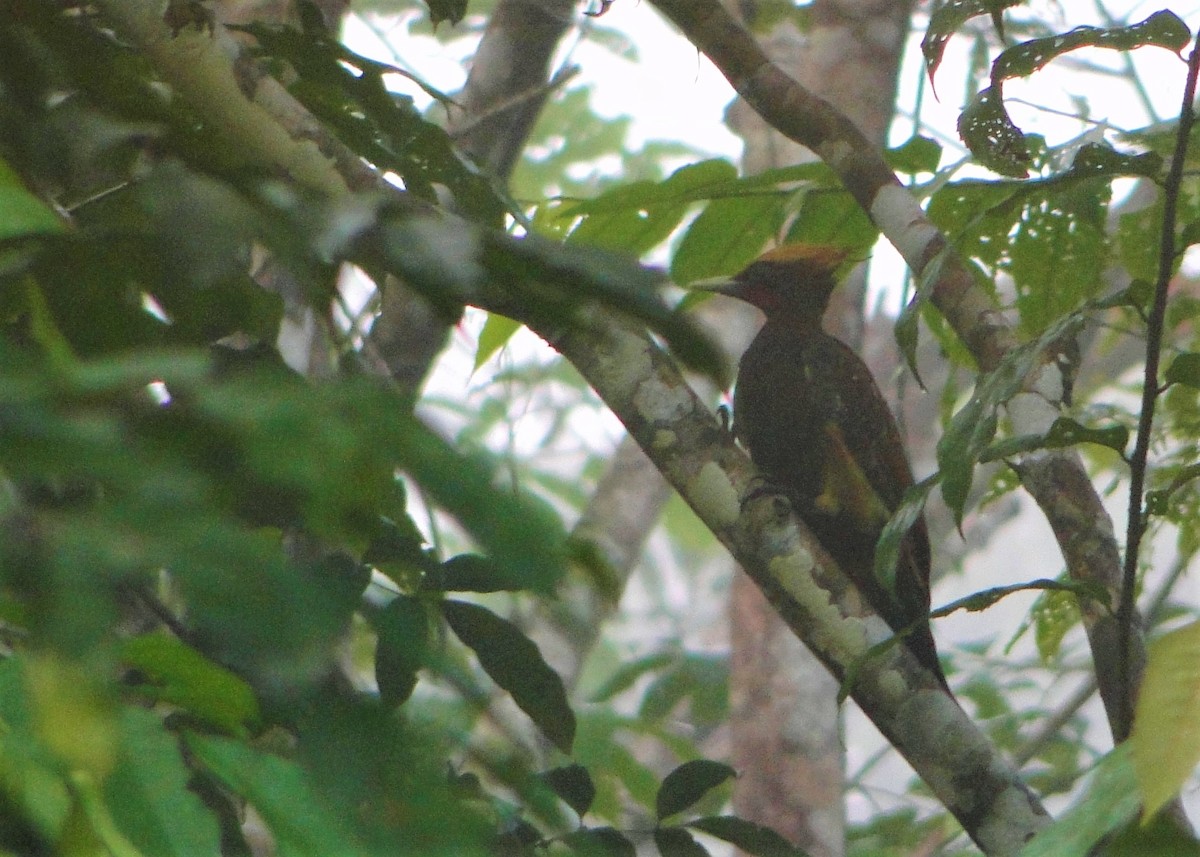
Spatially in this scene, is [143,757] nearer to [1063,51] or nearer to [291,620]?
[291,620]

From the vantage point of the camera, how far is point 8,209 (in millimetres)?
548

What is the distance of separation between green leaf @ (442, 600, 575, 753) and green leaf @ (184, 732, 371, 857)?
1.43ft

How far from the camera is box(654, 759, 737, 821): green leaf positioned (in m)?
1.57

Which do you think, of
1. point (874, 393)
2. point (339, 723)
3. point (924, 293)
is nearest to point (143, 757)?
point (339, 723)

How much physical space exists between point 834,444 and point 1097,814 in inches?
83.7

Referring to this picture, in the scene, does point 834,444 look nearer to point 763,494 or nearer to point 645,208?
point 645,208

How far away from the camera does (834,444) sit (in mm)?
2844

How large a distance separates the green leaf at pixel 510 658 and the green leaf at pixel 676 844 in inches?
11.6

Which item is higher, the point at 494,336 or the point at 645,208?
the point at 645,208

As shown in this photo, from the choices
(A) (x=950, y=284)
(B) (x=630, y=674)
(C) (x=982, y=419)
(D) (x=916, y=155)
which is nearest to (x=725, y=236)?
(D) (x=916, y=155)

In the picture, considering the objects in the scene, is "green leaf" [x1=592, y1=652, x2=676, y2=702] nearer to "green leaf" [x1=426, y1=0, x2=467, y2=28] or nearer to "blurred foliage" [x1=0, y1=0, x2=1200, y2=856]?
"green leaf" [x1=426, y1=0, x2=467, y2=28]

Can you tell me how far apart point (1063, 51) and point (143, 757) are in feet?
3.97

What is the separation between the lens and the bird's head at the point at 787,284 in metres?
3.01

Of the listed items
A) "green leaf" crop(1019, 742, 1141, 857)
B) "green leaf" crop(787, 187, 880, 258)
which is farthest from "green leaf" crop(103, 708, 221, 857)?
"green leaf" crop(787, 187, 880, 258)
